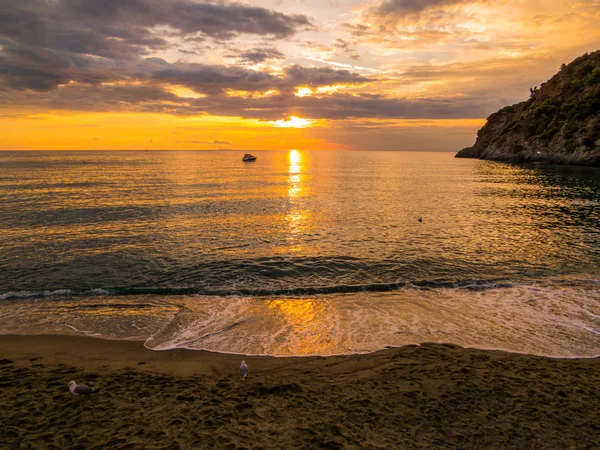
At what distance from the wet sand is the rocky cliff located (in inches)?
4231

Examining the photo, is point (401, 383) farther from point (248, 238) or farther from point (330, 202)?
point (330, 202)

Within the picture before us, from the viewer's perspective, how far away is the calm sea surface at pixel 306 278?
12531 millimetres

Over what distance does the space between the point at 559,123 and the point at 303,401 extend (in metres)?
133

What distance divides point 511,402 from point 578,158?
113 metres

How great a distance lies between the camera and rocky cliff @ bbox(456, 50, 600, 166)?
3659 inches

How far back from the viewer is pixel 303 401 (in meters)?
7.96

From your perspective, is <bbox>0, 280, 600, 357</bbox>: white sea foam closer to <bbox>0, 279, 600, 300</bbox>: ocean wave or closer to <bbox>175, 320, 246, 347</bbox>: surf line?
<bbox>175, 320, 246, 347</bbox>: surf line

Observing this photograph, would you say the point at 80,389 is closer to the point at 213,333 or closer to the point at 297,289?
the point at 213,333

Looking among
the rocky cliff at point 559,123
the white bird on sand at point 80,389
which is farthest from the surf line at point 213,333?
the rocky cliff at point 559,123

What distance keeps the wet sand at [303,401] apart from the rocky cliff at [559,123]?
107 meters

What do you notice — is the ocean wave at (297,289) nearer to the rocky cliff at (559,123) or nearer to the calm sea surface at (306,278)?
the calm sea surface at (306,278)

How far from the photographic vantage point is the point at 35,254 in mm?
22562

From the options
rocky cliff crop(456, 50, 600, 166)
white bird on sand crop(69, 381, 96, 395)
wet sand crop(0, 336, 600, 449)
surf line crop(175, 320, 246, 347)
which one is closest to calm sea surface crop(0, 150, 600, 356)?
surf line crop(175, 320, 246, 347)

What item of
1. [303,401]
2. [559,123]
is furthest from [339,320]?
[559,123]
